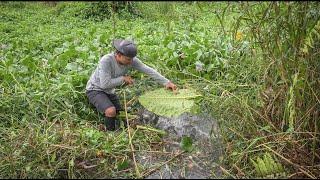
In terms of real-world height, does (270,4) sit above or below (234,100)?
above

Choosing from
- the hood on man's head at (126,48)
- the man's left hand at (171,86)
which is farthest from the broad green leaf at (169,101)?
the hood on man's head at (126,48)

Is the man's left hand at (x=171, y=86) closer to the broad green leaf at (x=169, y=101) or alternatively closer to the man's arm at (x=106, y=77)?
the broad green leaf at (x=169, y=101)

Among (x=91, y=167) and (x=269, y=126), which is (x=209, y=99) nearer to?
(x=269, y=126)

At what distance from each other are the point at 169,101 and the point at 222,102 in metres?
0.48

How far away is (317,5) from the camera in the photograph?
301 centimetres

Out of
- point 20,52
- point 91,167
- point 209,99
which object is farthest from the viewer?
point 20,52

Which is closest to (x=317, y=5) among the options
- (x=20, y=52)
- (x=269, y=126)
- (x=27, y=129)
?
(x=269, y=126)

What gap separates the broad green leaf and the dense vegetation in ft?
0.52

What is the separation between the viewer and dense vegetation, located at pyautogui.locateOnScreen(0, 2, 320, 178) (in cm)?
316

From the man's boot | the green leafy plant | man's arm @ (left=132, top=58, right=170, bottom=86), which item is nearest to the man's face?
man's arm @ (left=132, top=58, right=170, bottom=86)

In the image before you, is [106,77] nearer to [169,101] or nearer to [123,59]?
[123,59]

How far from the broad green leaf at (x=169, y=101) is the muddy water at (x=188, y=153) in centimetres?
14

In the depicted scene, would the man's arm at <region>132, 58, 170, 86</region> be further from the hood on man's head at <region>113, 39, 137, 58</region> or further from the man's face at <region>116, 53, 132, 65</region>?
the hood on man's head at <region>113, 39, 137, 58</region>

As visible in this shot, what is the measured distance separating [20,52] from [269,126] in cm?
360
